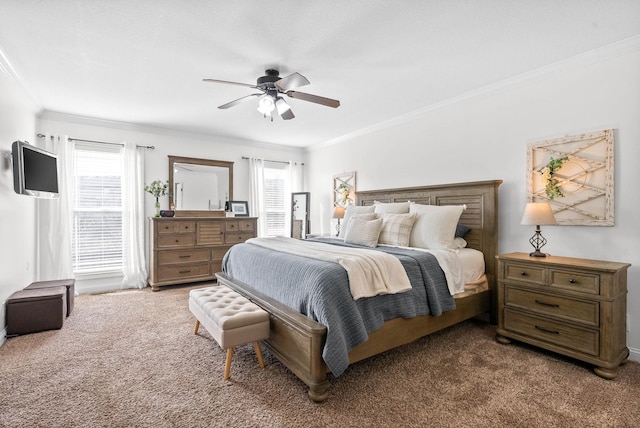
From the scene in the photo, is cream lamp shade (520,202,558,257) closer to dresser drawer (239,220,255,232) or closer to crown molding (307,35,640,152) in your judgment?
crown molding (307,35,640,152)

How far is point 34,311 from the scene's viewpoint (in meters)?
3.12

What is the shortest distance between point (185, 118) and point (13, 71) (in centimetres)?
190

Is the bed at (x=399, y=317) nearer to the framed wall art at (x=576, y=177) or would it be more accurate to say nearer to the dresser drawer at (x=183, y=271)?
the framed wall art at (x=576, y=177)

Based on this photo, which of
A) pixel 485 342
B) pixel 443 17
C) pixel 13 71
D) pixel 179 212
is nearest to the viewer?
pixel 443 17

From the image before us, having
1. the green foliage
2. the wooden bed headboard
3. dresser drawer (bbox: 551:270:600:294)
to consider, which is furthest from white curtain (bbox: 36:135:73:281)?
dresser drawer (bbox: 551:270:600:294)

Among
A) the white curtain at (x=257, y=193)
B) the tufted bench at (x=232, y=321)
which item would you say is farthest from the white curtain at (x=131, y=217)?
the tufted bench at (x=232, y=321)

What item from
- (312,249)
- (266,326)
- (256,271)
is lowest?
(266,326)

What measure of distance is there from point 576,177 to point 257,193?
4.88m

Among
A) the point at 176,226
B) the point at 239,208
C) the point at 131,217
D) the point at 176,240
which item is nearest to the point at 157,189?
the point at 131,217

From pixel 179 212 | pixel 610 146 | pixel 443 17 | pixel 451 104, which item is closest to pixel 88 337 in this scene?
pixel 179 212

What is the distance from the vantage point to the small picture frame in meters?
5.91

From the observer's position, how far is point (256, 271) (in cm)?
303

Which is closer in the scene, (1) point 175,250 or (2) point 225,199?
(1) point 175,250

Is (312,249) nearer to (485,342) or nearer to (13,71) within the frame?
(485,342)
